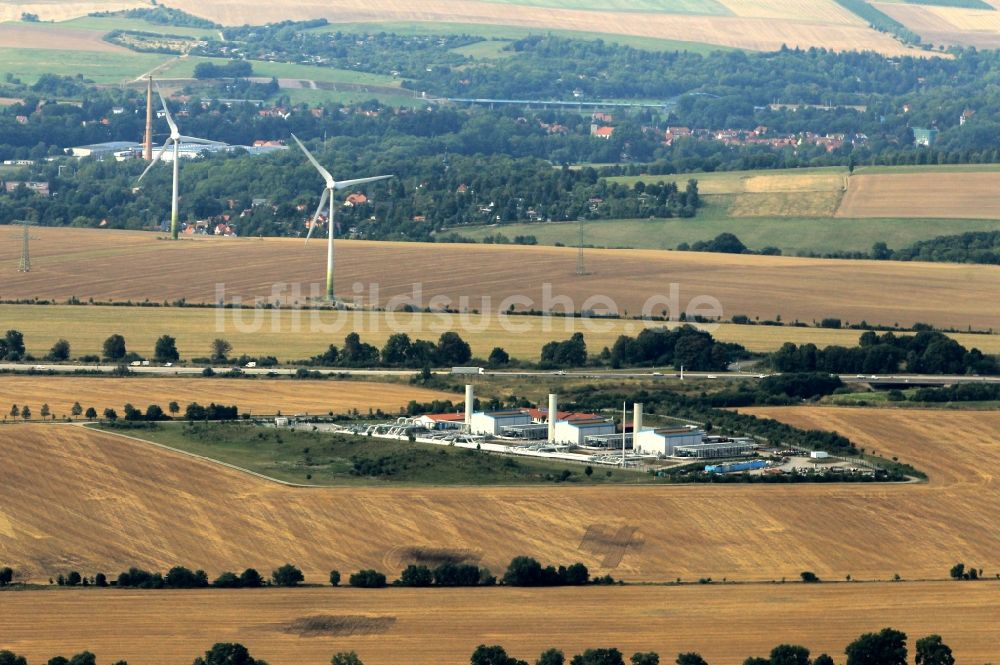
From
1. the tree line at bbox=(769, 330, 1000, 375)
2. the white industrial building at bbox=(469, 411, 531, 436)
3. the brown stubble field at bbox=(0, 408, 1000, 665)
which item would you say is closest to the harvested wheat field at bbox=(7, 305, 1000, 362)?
the tree line at bbox=(769, 330, 1000, 375)

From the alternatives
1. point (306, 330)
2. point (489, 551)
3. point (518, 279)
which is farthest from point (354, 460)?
point (518, 279)

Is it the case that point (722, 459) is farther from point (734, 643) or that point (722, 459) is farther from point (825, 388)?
point (734, 643)

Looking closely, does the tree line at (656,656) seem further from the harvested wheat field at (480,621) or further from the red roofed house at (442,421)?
the red roofed house at (442,421)

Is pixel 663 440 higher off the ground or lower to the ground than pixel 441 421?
higher

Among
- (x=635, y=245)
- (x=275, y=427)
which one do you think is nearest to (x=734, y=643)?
(x=275, y=427)

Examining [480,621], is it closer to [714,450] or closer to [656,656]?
[656,656]

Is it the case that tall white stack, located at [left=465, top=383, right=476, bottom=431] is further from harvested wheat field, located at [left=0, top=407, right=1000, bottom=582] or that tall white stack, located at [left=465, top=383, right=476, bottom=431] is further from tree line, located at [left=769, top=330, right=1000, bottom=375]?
tree line, located at [left=769, top=330, right=1000, bottom=375]
